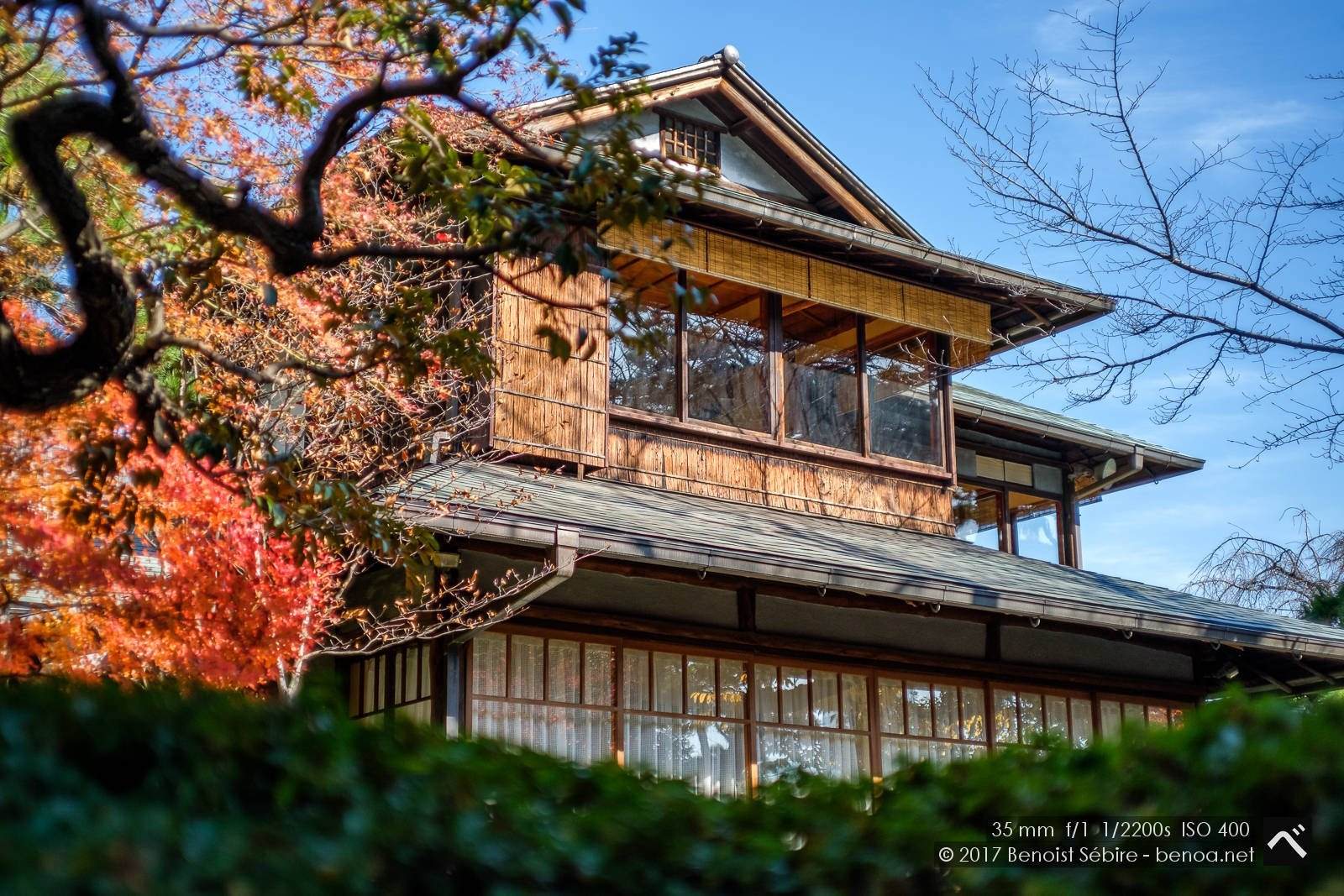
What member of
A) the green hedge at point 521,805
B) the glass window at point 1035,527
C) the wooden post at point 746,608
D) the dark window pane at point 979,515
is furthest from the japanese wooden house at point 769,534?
the green hedge at point 521,805

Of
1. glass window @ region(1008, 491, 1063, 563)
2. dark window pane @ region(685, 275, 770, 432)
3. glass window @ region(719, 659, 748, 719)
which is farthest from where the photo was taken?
glass window @ region(1008, 491, 1063, 563)

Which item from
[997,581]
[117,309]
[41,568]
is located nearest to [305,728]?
[117,309]

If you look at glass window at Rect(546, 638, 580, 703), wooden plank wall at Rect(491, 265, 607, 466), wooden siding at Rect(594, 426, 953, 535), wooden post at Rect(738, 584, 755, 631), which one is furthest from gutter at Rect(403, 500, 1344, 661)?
wooden plank wall at Rect(491, 265, 607, 466)

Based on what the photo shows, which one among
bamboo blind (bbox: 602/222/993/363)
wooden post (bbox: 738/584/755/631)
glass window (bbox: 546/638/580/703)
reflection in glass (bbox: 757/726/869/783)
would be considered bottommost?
reflection in glass (bbox: 757/726/869/783)

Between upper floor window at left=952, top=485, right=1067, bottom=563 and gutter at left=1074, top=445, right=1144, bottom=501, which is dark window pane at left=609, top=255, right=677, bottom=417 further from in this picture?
gutter at left=1074, top=445, right=1144, bottom=501

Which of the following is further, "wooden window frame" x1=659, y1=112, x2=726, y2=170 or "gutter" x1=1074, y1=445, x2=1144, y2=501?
"gutter" x1=1074, y1=445, x2=1144, y2=501

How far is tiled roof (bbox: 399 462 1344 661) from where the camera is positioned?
7.93 meters

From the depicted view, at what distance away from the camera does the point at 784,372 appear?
38.8ft

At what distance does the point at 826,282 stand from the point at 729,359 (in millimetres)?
1195

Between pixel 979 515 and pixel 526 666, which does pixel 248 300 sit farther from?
pixel 979 515

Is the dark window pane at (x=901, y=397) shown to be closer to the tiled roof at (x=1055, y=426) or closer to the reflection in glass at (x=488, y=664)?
the tiled roof at (x=1055, y=426)

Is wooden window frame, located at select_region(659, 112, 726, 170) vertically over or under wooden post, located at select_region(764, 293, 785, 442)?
over

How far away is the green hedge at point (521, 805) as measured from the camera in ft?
7.46

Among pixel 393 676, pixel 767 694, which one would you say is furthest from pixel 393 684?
pixel 767 694
